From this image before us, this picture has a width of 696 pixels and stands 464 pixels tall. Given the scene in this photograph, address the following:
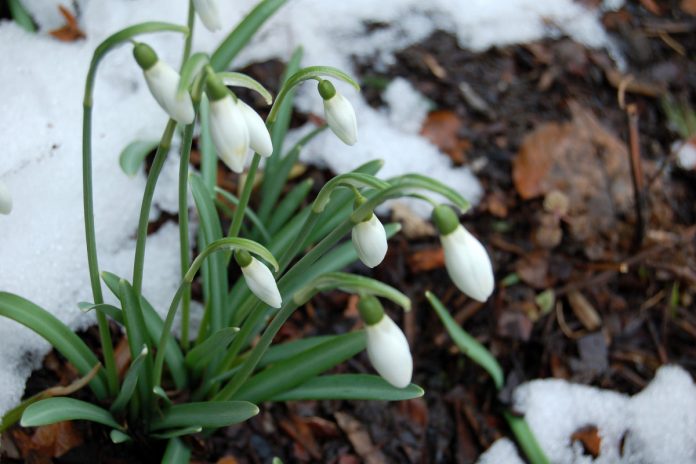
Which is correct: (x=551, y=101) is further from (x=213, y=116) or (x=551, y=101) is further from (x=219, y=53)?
(x=213, y=116)

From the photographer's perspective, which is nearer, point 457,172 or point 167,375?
point 167,375

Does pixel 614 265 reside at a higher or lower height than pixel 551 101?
lower

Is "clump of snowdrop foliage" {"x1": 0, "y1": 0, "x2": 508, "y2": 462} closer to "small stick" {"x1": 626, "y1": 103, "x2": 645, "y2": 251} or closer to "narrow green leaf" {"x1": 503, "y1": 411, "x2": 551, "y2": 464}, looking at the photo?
"narrow green leaf" {"x1": 503, "y1": 411, "x2": 551, "y2": 464}

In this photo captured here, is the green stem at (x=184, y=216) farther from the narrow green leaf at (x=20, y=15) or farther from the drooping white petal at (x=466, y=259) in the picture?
the narrow green leaf at (x=20, y=15)

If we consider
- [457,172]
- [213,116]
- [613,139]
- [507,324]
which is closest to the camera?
[213,116]

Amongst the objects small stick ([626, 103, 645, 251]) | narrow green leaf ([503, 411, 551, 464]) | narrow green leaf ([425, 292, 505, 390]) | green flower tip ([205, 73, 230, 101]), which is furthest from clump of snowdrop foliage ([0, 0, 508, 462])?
small stick ([626, 103, 645, 251])

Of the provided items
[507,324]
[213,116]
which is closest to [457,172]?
[507,324]
